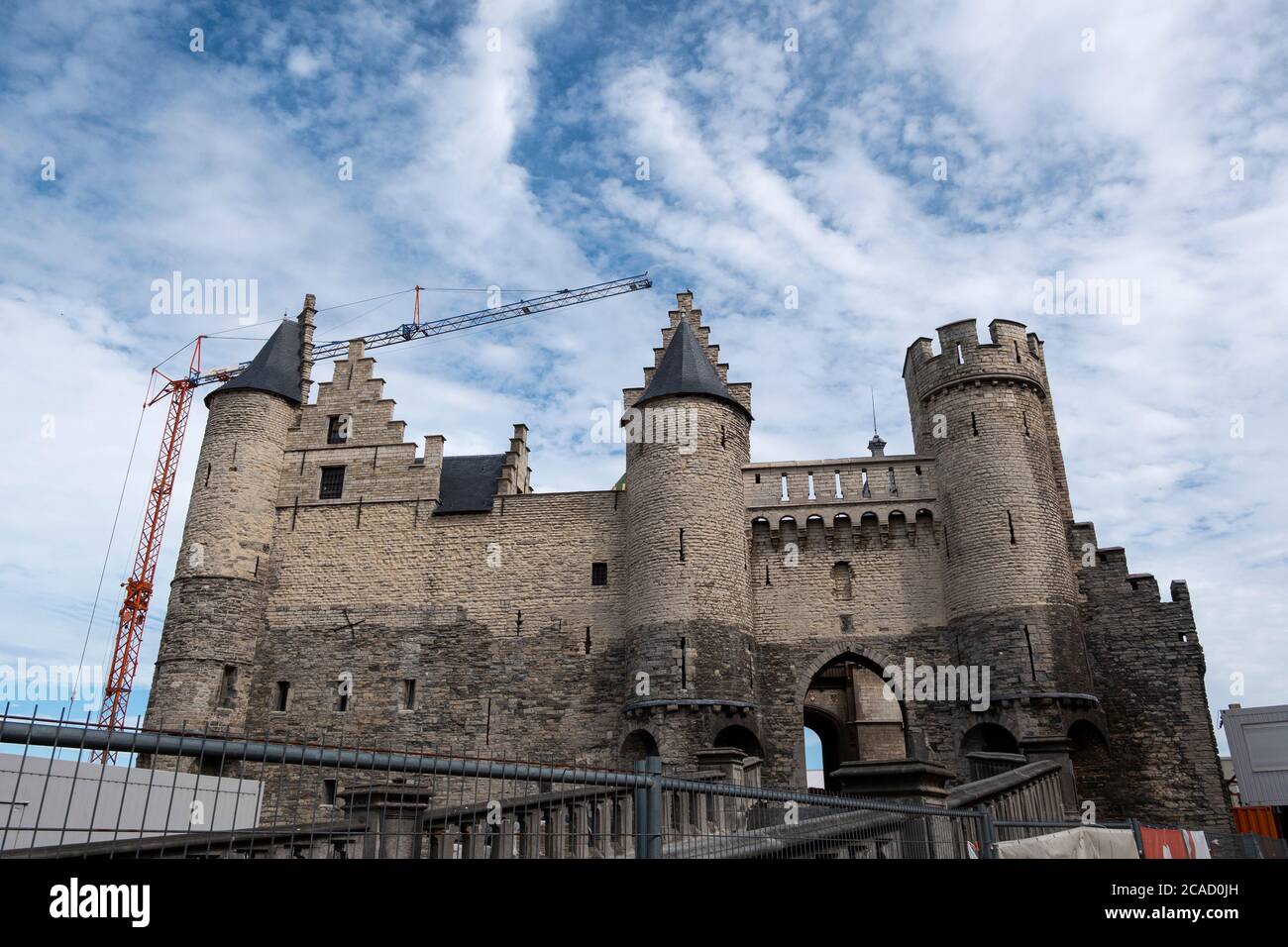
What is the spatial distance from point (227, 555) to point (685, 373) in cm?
1316

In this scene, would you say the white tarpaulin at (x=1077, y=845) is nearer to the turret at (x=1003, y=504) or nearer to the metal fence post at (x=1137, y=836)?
the metal fence post at (x=1137, y=836)

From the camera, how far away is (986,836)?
26.1 feet

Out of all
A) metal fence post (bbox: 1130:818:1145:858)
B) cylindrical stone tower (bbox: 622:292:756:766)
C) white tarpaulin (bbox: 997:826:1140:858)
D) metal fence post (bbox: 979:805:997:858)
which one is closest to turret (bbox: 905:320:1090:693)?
cylindrical stone tower (bbox: 622:292:756:766)

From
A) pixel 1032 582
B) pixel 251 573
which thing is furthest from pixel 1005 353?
pixel 251 573

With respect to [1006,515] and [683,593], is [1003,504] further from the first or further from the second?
[683,593]

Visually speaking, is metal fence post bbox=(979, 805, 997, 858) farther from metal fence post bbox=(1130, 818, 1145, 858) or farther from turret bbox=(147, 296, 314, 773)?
turret bbox=(147, 296, 314, 773)

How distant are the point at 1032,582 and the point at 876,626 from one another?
152 inches

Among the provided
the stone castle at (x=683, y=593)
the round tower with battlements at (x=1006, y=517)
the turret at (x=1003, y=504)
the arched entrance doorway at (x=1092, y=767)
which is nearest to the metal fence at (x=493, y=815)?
the round tower with battlements at (x=1006, y=517)

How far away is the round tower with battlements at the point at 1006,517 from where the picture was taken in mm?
20984

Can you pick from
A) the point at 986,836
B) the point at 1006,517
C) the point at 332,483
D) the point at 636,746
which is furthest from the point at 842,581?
the point at 986,836

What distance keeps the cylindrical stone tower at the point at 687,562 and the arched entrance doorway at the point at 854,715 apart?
7.93 metres

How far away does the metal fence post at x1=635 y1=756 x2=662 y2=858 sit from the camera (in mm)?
4566

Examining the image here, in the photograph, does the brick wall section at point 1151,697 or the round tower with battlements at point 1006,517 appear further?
the round tower with battlements at point 1006,517
